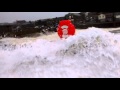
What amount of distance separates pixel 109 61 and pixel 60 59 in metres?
0.46

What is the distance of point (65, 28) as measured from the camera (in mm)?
2381

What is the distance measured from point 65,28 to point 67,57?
0.29 m

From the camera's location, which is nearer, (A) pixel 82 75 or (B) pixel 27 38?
(A) pixel 82 75

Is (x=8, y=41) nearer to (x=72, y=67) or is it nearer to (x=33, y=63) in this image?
(x=33, y=63)

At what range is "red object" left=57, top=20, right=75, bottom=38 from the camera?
7.77 feet

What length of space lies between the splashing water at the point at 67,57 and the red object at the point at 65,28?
50 mm

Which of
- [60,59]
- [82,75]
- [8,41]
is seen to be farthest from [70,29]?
[8,41]

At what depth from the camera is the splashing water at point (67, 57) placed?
2.24 m

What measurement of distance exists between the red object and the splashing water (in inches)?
2.0

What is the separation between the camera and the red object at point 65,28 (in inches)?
93.3

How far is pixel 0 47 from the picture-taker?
7.82ft

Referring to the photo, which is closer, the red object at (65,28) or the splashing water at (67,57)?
the splashing water at (67,57)

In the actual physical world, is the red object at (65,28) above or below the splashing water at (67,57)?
above
